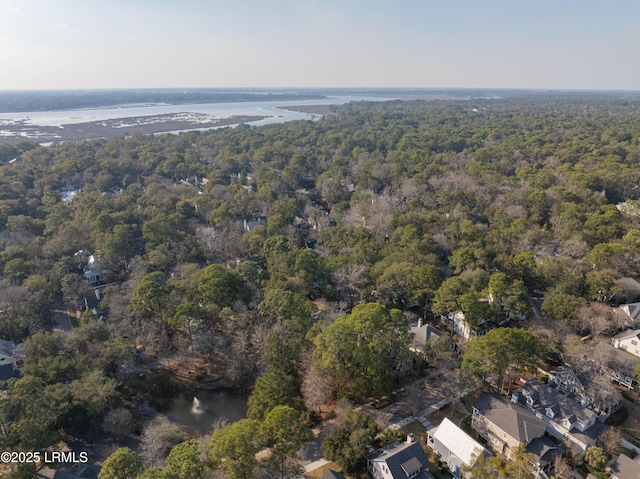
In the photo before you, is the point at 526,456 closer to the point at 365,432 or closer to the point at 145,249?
the point at 365,432

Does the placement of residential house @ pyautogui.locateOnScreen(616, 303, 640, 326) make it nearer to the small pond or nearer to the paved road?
the paved road

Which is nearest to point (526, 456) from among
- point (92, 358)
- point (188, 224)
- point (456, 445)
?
point (456, 445)

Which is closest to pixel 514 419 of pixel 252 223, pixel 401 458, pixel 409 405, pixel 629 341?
pixel 409 405

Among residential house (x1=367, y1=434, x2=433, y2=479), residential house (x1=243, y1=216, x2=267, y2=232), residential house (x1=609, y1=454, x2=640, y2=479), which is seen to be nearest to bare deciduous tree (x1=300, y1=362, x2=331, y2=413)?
residential house (x1=367, y1=434, x2=433, y2=479)

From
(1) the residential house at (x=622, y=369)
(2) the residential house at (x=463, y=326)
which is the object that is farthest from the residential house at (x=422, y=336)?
(1) the residential house at (x=622, y=369)

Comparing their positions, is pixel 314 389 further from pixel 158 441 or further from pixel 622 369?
pixel 622 369
